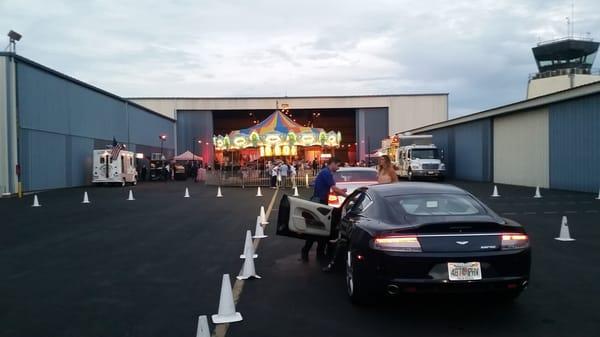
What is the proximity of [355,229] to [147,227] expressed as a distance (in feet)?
28.3

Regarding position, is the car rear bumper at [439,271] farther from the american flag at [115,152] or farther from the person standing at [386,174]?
the american flag at [115,152]

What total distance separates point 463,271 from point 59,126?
33075 millimetres

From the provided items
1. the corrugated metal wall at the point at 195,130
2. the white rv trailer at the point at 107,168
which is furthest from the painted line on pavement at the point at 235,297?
the corrugated metal wall at the point at 195,130

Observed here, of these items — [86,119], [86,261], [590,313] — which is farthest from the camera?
[86,119]

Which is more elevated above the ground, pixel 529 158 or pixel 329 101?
pixel 329 101

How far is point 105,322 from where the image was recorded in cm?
556

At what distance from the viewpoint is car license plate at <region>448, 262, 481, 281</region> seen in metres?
5.19

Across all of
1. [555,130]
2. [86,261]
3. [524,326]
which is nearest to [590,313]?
[524,326]

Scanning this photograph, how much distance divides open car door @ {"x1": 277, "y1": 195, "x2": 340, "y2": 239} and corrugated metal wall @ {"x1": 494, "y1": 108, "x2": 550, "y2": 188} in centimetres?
2339

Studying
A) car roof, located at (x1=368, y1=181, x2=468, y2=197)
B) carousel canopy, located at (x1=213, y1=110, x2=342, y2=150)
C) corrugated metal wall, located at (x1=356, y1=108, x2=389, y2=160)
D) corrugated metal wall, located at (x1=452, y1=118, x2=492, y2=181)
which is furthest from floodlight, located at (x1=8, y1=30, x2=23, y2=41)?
corrugated metal wall, located at (x1=356, y1=108, x2=389, y2=160)

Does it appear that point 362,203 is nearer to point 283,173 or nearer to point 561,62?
point 283,173

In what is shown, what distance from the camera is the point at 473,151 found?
40094mm

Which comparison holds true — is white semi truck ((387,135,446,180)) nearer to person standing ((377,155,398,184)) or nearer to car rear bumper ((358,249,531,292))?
person standing ((377,155,398,184))

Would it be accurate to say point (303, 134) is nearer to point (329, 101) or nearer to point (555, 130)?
point (555, 130)
